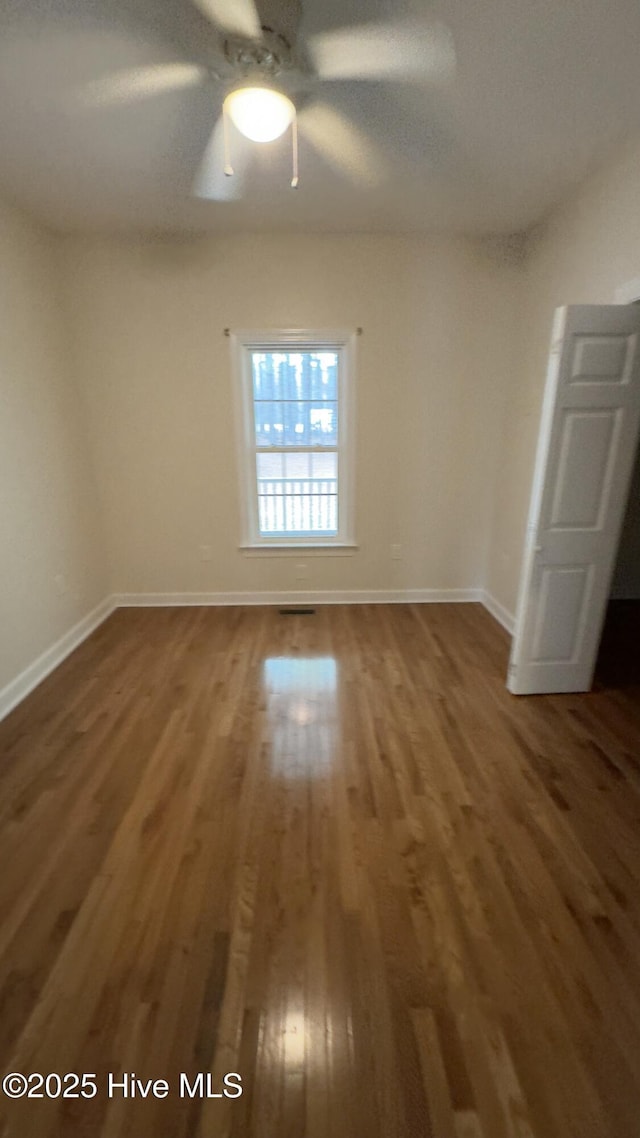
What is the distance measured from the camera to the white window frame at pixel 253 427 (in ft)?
11.7

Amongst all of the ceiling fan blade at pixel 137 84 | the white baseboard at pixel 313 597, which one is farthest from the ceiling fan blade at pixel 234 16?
the white baseboard at pixel 313 597

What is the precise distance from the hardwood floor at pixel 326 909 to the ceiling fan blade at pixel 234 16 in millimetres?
2777

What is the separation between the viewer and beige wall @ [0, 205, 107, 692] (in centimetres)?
275

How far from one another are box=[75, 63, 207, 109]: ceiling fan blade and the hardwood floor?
9.22ft

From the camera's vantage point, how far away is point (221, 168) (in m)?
2.42

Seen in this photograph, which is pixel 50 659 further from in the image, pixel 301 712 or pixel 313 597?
pixel 313 597

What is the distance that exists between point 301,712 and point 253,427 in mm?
2283

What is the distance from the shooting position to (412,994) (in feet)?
4.46

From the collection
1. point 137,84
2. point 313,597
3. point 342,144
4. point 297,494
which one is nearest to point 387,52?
point 342,144

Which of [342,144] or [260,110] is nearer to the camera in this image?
[260,110]

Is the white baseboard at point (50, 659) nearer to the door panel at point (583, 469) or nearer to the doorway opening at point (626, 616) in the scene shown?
the door panel at point (583, 469)

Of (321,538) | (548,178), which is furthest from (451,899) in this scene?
(548,178)

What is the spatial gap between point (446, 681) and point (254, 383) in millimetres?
2633

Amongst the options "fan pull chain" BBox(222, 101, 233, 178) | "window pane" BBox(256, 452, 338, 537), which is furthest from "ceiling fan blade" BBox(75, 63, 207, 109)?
"window pane" BBox(256, 452, 338, 537)
